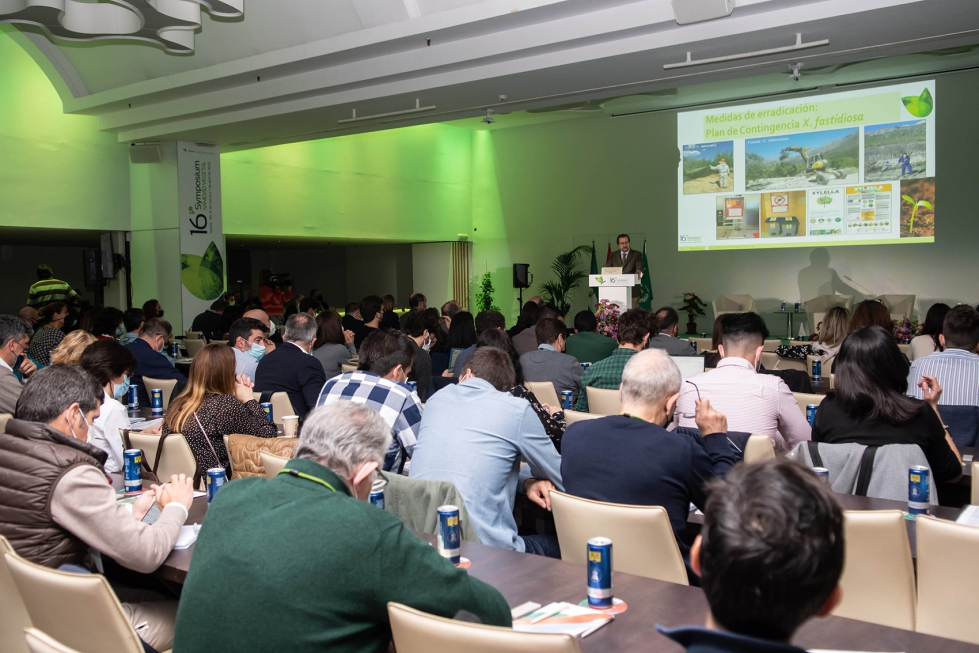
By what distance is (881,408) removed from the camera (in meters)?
3.11

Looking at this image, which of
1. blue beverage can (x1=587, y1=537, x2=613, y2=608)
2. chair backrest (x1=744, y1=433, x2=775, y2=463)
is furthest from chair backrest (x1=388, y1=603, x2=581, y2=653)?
chair backrest (x1=744, y1=433, x2=775, y2=463)

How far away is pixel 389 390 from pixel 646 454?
5.12ft

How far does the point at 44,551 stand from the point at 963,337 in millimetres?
4365

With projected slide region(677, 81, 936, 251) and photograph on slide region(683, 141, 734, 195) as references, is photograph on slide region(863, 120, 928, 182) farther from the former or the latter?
photograph on slide region(683, 141, 734, 195)

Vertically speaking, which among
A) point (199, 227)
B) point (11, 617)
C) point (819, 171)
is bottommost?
point (11, 617)

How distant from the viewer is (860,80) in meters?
12.9

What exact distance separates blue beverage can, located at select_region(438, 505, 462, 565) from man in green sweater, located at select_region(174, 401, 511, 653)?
66cm

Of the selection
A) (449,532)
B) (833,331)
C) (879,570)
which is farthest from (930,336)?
(449,532)

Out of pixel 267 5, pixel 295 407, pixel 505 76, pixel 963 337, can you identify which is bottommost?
pixel 295 407

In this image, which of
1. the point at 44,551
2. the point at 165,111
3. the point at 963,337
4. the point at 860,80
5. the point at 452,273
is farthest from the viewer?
the point at 452,273

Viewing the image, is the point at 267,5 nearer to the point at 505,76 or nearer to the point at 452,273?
the point at 505,76

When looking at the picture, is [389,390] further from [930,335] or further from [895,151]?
[895,151]

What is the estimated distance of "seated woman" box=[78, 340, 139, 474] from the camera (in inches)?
152

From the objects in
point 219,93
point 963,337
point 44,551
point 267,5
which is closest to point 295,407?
point 44,551
